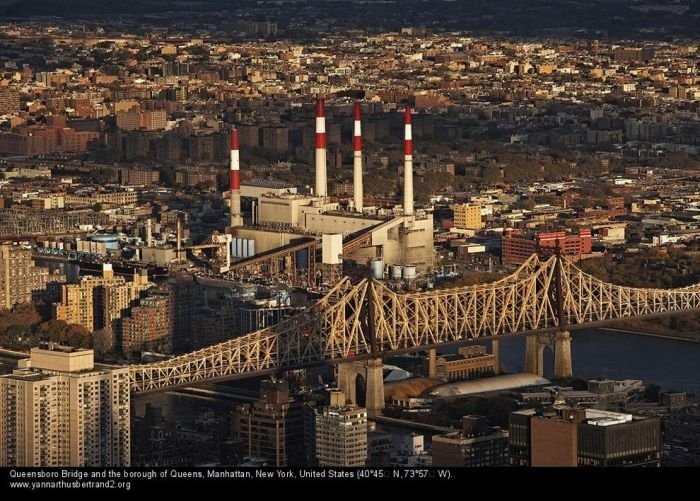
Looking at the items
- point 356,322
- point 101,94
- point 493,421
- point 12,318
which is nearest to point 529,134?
point 101,94

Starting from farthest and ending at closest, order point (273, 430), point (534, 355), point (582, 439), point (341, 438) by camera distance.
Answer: point (534, 355) < point (273, 430) < point (341, 438) < point (582, 439)

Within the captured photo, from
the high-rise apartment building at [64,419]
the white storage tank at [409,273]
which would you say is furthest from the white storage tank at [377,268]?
the high-rise apartment building at [64,419]

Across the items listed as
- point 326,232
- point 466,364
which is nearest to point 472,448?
point 466,364

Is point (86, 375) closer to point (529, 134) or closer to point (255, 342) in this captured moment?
point (255, 342)

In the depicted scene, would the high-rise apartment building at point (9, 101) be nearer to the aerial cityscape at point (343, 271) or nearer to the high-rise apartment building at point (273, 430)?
the aerial cityscape at point (343, 271)

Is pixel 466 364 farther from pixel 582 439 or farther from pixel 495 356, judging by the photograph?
pixel 582 439
